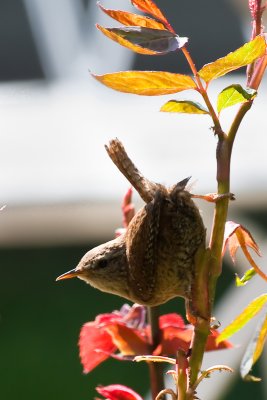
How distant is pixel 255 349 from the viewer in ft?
1.77

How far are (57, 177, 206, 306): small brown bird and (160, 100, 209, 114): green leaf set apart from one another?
121 mm

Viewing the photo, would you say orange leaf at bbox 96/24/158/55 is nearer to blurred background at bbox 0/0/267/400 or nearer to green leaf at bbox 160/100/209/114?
green leaf at bbox 160/100/209/114

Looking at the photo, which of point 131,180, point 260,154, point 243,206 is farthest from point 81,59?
point 131,180

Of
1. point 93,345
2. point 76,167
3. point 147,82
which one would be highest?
point 147,82

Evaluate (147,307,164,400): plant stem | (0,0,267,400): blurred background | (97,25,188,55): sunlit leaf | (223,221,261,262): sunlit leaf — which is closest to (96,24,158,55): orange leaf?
(97,25,188,55): sunlit leaf

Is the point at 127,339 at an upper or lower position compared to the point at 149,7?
lower

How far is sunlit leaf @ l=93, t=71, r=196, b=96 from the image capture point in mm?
476

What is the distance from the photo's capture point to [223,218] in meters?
0.48

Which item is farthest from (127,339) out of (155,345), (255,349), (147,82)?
(147,82)

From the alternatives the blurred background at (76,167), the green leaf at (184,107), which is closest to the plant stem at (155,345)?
the green leaf at (184,107)

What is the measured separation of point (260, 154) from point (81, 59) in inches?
57.7

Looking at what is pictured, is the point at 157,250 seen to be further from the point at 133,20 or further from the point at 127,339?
the point at 133,20

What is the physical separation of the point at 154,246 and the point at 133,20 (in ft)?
0.64

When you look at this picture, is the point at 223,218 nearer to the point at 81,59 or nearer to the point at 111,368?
the point at 111,368
